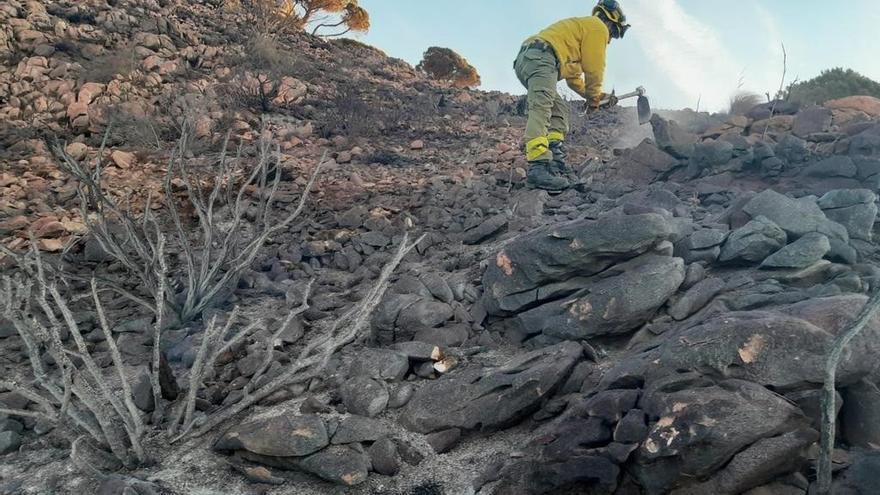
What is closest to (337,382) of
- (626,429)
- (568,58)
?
(626,429)

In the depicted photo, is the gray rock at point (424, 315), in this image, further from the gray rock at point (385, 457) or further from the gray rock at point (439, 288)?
the gray rock at point (385, 457)

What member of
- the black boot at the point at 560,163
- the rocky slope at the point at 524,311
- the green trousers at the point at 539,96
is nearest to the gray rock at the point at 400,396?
the rocky slope at the point at 524,311

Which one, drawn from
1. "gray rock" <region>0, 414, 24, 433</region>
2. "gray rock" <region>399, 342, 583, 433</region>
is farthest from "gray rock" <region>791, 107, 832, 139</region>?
"gray rock" <region>0, 414, 24, 433</region>

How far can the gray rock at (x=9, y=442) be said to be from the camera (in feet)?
8.04

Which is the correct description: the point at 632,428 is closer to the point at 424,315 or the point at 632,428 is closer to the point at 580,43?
the point at 424,315

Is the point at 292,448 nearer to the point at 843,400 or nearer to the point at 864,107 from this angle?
the point at 843,400

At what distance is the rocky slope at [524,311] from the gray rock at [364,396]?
0.01 metres

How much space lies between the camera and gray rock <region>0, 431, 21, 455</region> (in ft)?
8.04

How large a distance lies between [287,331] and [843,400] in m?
2.63

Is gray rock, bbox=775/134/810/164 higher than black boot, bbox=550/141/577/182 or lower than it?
higher

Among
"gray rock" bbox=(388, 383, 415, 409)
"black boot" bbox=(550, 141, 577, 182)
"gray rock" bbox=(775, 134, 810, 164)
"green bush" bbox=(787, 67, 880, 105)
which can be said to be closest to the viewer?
"gray rock" bbox=(388, 383, 415, 409)

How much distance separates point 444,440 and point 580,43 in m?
4.73

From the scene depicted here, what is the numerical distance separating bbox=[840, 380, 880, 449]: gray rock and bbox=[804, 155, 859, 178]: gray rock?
3392mm

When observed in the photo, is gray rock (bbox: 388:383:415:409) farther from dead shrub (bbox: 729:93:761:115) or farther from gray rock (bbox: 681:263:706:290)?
dead shrub (bbox: 729:93:761:115)
